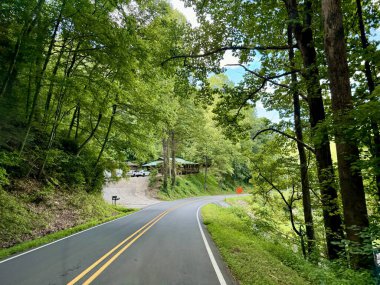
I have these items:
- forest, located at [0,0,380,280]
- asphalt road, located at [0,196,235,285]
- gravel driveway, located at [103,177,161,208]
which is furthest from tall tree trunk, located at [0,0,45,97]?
gravel driveway, located at [103,177,161,208]

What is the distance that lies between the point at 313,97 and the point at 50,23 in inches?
432

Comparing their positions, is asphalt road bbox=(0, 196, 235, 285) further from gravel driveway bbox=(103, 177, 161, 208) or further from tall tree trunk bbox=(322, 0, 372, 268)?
gravel driveway bbox=(103, 177, 161, 208)

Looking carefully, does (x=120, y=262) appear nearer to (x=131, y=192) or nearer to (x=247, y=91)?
(x=247, y=91)

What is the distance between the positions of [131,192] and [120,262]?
90.7 feet

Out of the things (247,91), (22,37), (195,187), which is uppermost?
(22,37)

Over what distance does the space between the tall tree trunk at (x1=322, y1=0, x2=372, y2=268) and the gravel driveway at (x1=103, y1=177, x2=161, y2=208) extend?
2450 cm

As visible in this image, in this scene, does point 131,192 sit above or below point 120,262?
above

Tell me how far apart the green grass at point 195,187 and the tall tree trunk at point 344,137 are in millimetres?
28695

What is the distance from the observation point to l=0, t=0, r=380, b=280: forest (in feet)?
16.8

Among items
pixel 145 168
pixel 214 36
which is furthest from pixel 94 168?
pixel 145 168

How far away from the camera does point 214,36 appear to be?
9641 mm

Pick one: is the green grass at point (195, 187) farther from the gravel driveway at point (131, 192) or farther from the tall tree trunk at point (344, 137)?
the tall tree trunk at point (344, 137)

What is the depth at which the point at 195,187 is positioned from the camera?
43.9m

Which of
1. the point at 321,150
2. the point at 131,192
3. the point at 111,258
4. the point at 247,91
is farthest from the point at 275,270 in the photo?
the point at 131,192
